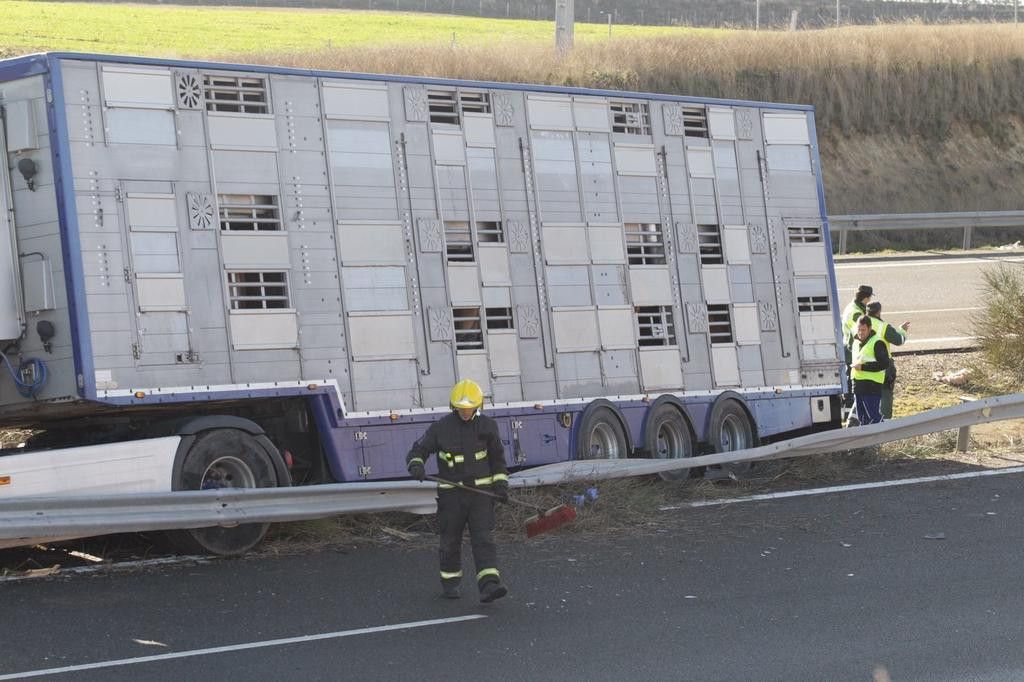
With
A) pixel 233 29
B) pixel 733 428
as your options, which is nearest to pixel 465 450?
pixel 733 428

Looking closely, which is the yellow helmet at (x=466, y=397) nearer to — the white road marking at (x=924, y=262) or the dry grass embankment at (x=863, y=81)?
the white road marking at (x=924, y=262)

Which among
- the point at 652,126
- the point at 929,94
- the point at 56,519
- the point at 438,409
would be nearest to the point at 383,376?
the point at 438,409

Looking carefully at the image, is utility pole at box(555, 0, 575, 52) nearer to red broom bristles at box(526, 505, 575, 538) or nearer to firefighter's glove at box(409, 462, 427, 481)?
red broom bristles at box(526, 505, 575, 538)

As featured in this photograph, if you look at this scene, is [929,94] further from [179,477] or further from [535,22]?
[179,477]

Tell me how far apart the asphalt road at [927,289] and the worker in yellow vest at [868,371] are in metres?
4.85

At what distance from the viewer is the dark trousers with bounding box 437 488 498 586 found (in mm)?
9578

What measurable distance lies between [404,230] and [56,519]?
4.34 m

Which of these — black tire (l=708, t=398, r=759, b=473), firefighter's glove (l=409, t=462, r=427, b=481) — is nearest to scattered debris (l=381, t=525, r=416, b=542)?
firefighter's glove (l=409, t=462, r=427, b=481)

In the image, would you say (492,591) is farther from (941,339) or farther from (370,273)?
(941,339)

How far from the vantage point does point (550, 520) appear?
447 inches

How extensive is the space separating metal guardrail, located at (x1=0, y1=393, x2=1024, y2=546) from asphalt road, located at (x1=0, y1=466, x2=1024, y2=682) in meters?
0.37

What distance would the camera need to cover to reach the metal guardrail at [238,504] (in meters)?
9.63

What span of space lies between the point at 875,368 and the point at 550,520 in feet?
22.4

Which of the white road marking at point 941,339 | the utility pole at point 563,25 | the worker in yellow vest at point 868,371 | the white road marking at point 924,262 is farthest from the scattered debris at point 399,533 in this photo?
the utility pole at point 563,25
